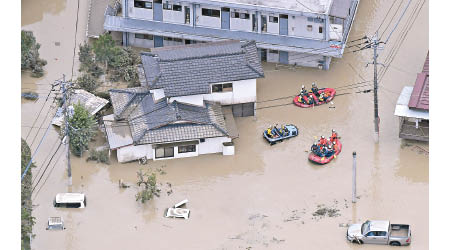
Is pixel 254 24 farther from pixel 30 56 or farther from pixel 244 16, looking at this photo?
pixel 30 56

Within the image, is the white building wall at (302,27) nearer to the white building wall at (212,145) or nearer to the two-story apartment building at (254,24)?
the two-story apartment building at (254,24)

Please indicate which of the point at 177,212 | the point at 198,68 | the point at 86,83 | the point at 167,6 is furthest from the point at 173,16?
the point at 177,212

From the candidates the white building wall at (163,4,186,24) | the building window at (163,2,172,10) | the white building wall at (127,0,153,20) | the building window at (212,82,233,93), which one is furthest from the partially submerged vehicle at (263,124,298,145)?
the white building wall at (127,0,153,20)

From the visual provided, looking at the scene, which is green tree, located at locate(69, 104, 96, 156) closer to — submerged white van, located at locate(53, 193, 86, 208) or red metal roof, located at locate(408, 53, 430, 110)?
submerged white van, located at locate(53, 193, 86, 208)

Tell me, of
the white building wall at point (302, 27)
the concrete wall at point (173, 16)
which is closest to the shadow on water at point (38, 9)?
the concrete wall at point (173, 16)

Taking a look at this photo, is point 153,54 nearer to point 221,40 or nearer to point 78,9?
point 221,40
